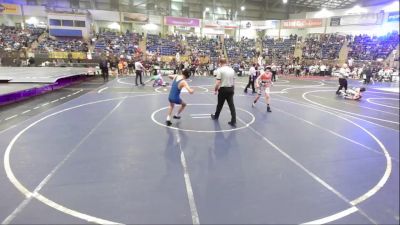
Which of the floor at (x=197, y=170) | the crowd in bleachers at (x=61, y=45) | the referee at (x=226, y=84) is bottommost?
the floor at (x=197, y=170)

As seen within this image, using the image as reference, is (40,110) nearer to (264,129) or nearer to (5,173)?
(5,173)

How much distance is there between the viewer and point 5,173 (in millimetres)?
4578

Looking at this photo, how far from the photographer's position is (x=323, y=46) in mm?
35688

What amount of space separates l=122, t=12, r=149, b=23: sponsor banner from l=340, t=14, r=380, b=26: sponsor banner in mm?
26116

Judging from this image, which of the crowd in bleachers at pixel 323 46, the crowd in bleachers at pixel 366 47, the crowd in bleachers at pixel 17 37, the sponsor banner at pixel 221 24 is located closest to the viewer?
the crowd in bleachers at pixel 366 47

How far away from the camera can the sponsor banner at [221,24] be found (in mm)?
41719

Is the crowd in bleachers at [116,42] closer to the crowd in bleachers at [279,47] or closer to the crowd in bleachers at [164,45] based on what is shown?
the crowd in bleachers at [164,45]

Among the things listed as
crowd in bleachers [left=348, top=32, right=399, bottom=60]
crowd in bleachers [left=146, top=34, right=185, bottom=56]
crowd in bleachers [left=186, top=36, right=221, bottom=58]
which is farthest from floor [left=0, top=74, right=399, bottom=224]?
crowd in bleachers [left=186, top=36, right=221, bottom=58]

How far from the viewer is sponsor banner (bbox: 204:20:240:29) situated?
137ft

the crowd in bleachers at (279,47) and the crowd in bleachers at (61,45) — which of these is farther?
the crowd in bleachers at (279,47)

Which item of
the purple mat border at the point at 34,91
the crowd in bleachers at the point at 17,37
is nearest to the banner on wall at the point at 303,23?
the purple mat border at the point at 34,91

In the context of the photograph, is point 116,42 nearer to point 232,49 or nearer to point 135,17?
point 135,17

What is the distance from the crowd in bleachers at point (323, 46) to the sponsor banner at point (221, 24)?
36.2ft

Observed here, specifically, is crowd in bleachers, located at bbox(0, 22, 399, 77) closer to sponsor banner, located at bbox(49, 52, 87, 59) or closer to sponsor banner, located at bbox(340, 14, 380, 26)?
sponsor banner, located at bbox(49, 52, 87, 59)
